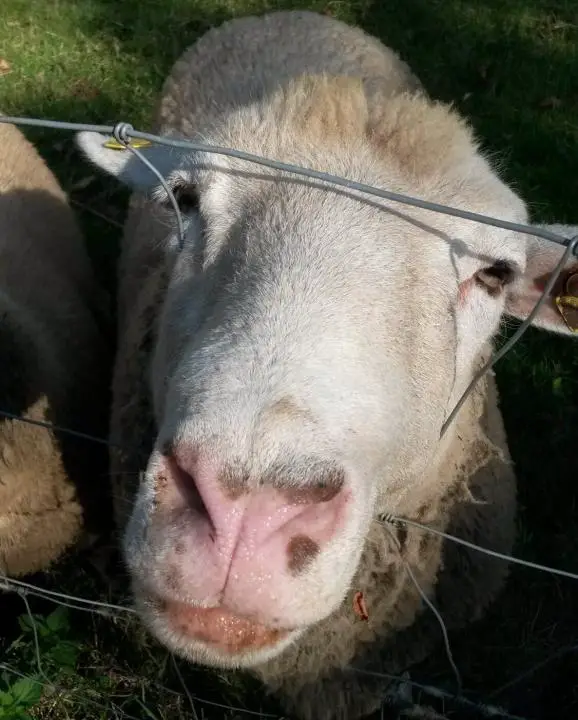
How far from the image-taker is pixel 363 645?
9.36 feet

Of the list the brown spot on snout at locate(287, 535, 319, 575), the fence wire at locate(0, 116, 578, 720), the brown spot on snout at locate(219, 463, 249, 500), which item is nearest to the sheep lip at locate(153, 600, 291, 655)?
the brown spot on snout at locate(287, 535, 319, 575)

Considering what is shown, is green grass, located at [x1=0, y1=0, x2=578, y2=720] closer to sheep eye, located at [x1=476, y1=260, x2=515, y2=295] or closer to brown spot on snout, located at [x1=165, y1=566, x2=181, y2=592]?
brown spot on snout, located at [x1=165, y1=566, x2=181, y2=592]

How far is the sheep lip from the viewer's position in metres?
1.69

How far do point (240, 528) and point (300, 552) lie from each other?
0.47ft

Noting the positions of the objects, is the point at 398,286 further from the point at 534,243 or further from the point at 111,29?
the point at 111,29

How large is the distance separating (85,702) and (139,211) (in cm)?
237

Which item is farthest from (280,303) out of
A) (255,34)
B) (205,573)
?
(255,34)

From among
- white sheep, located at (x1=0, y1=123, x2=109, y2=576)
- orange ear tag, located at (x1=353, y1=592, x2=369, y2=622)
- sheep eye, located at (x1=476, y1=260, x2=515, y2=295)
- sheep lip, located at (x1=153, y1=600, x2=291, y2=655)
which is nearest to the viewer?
sheep lip, located at (x1=153, y1=600, x2=291, y2=655)

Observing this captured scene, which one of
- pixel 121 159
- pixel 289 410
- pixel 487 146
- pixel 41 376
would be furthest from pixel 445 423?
pixel 487 146

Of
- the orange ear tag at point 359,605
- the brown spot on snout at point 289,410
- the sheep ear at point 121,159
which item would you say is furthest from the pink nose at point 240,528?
the sheep ear at point 121,159

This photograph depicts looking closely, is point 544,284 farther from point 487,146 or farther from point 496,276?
point 487,146

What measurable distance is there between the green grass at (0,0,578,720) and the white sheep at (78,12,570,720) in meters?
0.47

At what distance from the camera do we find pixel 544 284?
252cm

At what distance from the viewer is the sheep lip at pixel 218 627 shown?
1.69 meters
